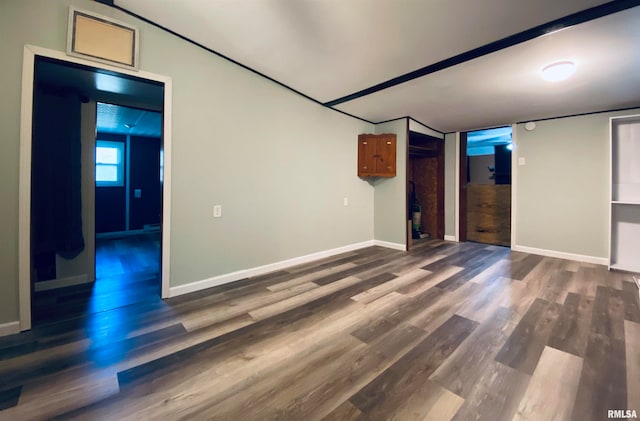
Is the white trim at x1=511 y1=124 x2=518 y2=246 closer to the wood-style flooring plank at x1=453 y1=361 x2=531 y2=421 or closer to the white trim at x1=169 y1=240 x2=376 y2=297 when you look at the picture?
the white trim at x1=169 y1=240 x2=376 y2=297

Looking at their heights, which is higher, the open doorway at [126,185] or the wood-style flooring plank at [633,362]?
the open doorway at [126,185]

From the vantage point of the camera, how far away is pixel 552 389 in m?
1.41

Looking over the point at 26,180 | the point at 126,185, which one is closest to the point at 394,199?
the point at 26,180

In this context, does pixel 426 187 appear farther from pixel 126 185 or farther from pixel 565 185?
pixel 126 185

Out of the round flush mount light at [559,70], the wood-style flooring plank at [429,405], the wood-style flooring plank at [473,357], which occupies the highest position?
the round flush mount light at [559,70]

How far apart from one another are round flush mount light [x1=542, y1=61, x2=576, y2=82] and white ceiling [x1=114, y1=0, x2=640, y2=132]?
0.06 metres

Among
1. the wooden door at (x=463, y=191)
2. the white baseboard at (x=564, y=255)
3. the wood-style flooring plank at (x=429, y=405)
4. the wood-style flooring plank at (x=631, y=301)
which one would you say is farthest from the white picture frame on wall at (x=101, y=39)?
the white baseboard at (x=564, y=255)

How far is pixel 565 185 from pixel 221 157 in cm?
508

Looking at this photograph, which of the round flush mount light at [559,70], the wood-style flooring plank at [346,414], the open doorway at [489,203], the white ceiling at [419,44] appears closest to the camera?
the wood-style flooring plank at [346,414]

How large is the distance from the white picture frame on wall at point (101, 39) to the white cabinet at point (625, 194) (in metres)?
5.55

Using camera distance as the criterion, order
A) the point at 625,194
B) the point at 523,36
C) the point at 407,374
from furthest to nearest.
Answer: the point at 625,194 → the point at 523,36 → the point at 407,374

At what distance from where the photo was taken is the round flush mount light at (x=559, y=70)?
246 cm

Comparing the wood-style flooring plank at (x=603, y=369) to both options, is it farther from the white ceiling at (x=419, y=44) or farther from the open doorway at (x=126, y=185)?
the open doorway at (x=126, y=185)

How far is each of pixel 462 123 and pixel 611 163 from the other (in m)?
2.03
